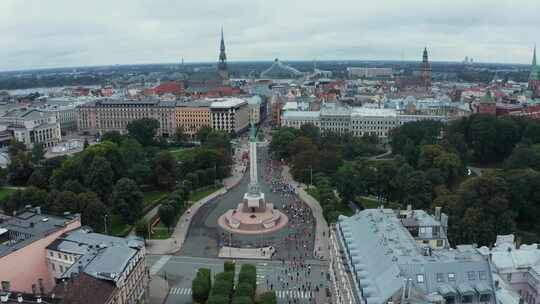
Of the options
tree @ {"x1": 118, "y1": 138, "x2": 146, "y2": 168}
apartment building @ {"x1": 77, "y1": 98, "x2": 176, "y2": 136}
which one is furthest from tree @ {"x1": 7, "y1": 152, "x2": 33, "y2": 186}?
apartment building @ {"x1": 77, "y1": 98, "x2": 176, "y2": 136}

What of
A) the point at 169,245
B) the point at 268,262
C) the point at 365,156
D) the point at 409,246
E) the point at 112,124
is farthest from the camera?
the point at 112,124

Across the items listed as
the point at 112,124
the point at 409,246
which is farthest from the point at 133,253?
the point at 112,124

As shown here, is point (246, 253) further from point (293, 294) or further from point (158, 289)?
point (158, 289)

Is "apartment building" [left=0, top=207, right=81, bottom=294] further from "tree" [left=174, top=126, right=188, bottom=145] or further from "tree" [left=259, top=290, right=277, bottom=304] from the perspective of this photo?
"tree" [left=174, top=126, right=188, bottom=145]

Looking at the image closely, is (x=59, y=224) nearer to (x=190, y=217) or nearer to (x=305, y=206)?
(x=190, y=217)

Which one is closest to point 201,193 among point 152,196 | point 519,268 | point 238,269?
point 152,196

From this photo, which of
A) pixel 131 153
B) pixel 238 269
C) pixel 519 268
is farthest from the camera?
pixel 131 153

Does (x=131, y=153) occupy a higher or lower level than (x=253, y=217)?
higher
